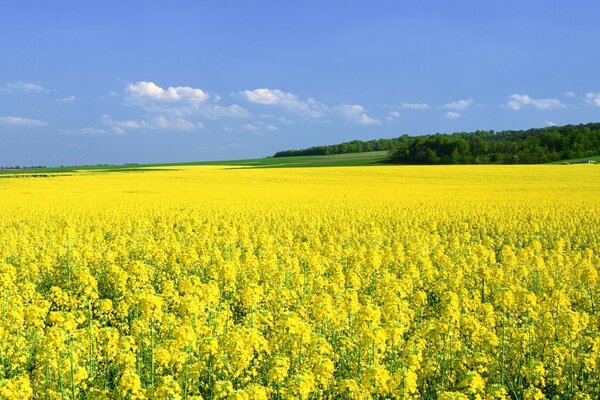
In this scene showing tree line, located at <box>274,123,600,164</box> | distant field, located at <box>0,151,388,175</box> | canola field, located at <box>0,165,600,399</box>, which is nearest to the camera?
canola field, located at <box>0,165,600,399</box>

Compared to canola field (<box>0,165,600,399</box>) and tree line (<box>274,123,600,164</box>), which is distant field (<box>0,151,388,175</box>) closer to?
tree line (<box>274,123,600,164</box>)

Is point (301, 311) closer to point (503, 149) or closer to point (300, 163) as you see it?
point (503, 149)

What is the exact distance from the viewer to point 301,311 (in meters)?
8.28

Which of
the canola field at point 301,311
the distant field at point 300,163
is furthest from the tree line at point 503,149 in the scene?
the canola field at point 301,311

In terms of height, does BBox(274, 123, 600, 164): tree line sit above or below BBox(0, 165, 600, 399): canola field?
above

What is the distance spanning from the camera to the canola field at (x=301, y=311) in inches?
227

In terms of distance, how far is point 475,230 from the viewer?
69.6ft

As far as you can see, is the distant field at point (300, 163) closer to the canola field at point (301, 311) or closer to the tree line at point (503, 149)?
the tree line at point (503, 149)

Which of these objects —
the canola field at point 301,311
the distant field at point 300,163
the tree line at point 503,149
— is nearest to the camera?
the canola field at point 301,311

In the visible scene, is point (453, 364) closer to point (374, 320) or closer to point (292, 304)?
point (374, 320)

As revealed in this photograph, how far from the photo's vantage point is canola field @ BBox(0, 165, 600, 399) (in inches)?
227

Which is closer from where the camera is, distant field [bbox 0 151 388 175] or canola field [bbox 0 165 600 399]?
canola field [bbox 0 165 600 399]

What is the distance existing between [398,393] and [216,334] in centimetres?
262

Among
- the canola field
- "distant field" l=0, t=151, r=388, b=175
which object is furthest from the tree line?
the canola field
